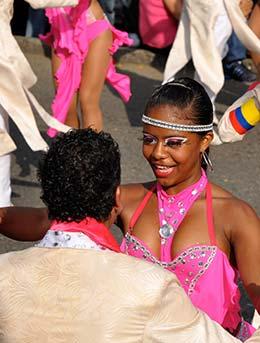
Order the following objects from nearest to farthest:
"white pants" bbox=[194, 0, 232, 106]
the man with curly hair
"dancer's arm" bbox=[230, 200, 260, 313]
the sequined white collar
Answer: the man with curly hair
the sequined white collar
"dancer's arm" bbox=[230, 200, 260, 313]
"white pants" bbox=[194, 0, 232, 106]

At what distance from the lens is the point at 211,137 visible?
340 cm

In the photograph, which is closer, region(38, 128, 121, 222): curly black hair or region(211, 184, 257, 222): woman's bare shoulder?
region(38, 128, 121, 222): curly black hair

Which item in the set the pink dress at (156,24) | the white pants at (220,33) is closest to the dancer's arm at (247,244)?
the white pants at (220,33)

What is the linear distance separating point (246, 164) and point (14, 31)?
393 centimetres

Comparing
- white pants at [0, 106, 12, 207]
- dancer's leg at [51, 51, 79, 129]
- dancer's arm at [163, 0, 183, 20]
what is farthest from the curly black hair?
dancer's arm at [163, 0, 183, 20]

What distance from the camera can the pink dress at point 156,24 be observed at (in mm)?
8633

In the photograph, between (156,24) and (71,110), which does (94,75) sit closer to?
(71,110)

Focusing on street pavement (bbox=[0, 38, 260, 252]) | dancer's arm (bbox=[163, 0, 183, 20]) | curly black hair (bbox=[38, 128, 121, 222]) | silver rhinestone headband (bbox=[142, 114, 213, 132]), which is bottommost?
street pavement (bbox=[0, 38, 260, 252])

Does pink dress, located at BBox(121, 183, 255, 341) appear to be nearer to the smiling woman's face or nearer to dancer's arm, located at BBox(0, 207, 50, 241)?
the smiling woman's face

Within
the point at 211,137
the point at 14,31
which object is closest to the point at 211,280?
the point at 211,137

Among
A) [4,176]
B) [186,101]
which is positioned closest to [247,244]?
[186,101]

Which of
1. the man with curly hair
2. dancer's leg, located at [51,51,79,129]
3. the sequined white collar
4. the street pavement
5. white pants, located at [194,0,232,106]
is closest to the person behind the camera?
Result: the man with curly hair

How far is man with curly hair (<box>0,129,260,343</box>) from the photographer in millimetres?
2455

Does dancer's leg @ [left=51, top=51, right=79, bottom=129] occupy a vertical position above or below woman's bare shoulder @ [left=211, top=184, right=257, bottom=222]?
below
